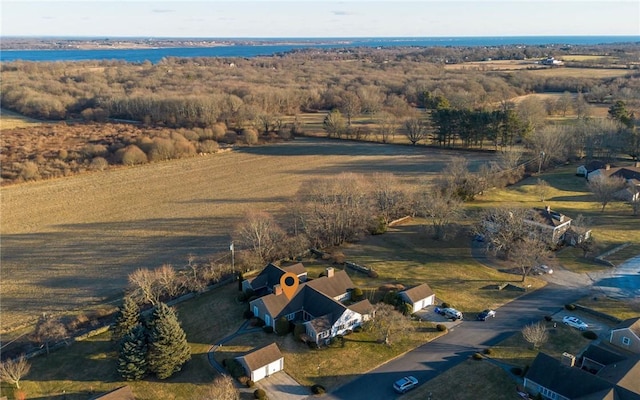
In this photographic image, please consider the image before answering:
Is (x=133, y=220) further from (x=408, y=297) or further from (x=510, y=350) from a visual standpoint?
(x=510, y=350)

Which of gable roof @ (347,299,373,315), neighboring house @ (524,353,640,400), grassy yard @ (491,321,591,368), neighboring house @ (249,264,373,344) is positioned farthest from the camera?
gable roof @ (347,299,373,315)

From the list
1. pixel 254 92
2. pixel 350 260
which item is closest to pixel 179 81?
pixel 254 92

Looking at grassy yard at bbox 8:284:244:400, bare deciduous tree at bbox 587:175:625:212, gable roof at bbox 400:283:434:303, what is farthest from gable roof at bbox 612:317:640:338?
bare deciduous tree at bbox 587:175:625:212

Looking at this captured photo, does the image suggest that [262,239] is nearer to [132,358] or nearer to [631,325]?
[132,358]

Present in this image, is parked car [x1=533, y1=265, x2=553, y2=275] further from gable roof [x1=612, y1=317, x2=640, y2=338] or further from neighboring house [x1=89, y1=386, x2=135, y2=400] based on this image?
neighboring house [x1=89, y1=386, x2=135, y2=400]

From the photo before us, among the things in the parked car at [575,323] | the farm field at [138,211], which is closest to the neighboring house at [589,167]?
the farm field at [138,211]

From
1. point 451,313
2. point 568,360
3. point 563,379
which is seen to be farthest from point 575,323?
point 563,379

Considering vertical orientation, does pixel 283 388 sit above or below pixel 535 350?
below
